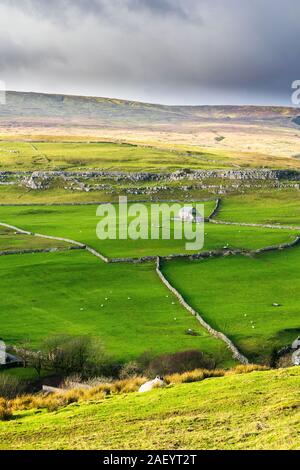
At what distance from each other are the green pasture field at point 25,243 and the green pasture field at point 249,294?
747 inches

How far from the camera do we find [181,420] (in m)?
24.4

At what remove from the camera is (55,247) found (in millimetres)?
89938

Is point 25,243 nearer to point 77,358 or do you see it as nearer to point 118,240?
point 118,240

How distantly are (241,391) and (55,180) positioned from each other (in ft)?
435

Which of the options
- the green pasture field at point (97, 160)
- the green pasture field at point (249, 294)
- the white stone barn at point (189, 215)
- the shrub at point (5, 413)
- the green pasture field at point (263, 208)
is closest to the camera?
the shrub at point (5, 413)

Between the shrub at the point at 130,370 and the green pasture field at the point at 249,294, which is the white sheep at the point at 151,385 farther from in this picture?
the green pasture field at the point at 249,294

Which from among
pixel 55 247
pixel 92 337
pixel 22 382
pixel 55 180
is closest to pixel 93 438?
pixel 22 382

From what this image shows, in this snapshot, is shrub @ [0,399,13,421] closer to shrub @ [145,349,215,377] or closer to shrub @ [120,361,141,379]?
shrub @ [120,361,141,379]

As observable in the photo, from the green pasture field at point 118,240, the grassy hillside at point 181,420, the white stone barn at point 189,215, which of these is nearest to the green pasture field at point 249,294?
the green pasture field at point 118,240

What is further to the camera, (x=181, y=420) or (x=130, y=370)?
(x=130, y=370)

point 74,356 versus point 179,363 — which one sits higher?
point 74,356

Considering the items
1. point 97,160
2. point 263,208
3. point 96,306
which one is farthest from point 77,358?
point 97,160

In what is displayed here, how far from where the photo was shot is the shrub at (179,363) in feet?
156

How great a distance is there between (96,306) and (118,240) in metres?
31.9
